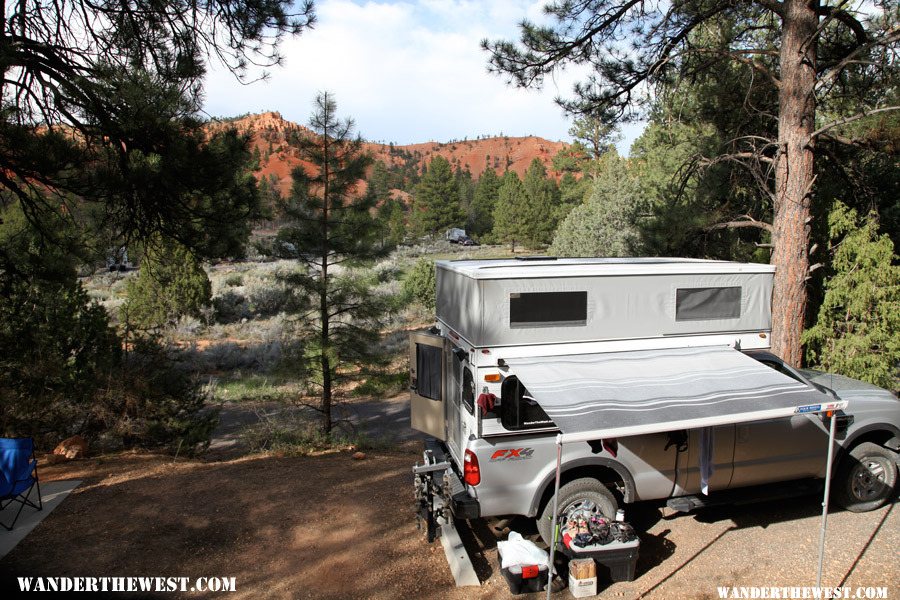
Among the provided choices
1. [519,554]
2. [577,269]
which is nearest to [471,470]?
[519,554]

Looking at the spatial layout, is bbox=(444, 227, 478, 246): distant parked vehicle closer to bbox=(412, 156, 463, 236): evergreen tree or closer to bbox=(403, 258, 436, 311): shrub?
bbox=(412, 156, 463, 236): evergreen tree

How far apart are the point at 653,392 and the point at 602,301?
3.67 ft

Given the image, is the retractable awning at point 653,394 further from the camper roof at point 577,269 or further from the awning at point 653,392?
the camper roof at point 577,269

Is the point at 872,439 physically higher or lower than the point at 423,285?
higher

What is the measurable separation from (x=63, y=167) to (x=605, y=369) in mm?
6049

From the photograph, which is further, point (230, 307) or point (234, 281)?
point (234, 281)

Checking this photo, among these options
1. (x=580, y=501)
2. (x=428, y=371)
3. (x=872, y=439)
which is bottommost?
(x=580, y=501)

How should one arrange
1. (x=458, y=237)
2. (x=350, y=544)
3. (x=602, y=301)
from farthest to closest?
1. (x=458, y=237)
2. (x=350, y=544)
3. (x=602, y=301)

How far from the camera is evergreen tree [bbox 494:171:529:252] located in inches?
2093

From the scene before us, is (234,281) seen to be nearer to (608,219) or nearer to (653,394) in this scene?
(608,219)

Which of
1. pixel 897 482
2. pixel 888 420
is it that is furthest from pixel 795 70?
pixel 897 482

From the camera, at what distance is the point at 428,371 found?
6641 mm

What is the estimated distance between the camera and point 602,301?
5520mm

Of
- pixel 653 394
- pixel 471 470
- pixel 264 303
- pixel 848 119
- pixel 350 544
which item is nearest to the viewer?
pixel 653 394
